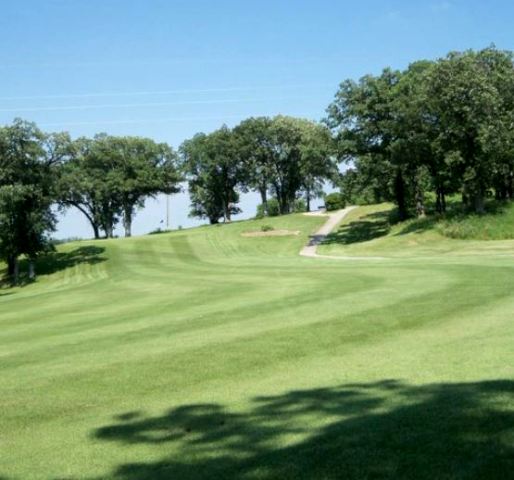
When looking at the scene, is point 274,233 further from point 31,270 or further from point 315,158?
point 31,270

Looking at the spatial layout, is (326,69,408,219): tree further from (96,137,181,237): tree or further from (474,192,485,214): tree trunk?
(96,137,181,237): tree

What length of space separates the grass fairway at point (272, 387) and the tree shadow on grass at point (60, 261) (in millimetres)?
36751

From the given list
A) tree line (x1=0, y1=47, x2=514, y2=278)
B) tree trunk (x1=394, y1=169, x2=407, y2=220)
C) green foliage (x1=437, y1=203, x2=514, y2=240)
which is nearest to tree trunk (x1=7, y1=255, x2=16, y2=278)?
tree line (x1=0, y1=47, x2=514, y2=278)

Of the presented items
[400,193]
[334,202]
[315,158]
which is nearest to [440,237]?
[400,193]

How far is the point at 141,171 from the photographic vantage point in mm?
94250

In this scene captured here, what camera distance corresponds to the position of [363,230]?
56.0m

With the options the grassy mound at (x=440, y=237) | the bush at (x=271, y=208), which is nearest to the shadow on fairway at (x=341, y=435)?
the grassy mound at (x=440, y=237)

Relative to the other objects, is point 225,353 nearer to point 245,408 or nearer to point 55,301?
point 245,408

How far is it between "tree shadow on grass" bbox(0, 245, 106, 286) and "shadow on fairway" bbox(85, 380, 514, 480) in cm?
4731

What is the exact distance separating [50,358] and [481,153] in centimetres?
3920

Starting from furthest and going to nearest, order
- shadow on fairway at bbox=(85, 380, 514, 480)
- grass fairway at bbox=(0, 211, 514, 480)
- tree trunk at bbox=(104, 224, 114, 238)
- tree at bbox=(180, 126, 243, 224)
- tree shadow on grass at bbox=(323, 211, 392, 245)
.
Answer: tree trunk at bbox=(104, 224, 114, 238) → tree at bbox=(180, 126, 243, 224) → tree shadow on grass at bbox=(323, 211, 392, 245) → grass fairway at bbox=(0, 211, 514, 480) → shadow on fairway at bbox=(85, 380, 514, 480)

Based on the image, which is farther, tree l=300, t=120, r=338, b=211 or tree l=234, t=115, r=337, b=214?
tree l=234, t=115, r=337, b=214

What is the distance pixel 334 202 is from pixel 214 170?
2646 cm

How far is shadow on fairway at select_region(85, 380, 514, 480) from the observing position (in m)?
5.16
